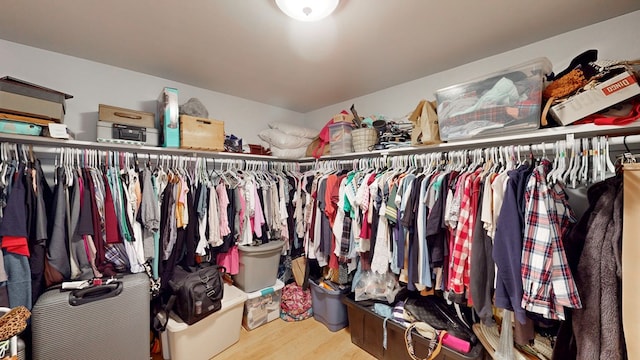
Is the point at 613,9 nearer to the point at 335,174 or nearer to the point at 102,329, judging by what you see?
the point at 335,174

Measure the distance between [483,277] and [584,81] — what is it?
42.4 inches

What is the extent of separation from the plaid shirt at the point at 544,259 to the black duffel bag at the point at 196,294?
190 cm

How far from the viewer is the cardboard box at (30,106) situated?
1380 millimetres

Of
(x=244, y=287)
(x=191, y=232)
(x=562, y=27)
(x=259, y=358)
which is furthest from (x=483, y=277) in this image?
(x=191, y=232)

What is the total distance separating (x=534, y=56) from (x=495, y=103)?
64cm

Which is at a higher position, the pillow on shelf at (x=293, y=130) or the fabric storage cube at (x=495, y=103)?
the pillow on shelf at (x=293, y=130)

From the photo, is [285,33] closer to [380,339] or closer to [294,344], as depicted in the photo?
[380,339]

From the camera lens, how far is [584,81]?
1.18m

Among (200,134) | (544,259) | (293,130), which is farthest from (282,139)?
A: (544,259)

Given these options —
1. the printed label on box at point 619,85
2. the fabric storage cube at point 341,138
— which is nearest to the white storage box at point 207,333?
the fabric storage cube at point 341,138

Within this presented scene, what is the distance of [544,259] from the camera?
106 centimetres

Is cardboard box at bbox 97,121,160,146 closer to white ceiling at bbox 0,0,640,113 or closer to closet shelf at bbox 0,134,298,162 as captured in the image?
closet shelf at bbox 0,134,298,162

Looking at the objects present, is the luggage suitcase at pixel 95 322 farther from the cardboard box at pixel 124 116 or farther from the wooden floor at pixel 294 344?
the cardboard box at pixel 124 116

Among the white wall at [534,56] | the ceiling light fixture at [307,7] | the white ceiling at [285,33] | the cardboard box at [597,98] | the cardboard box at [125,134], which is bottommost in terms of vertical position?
the cardboard box at [597,98]
